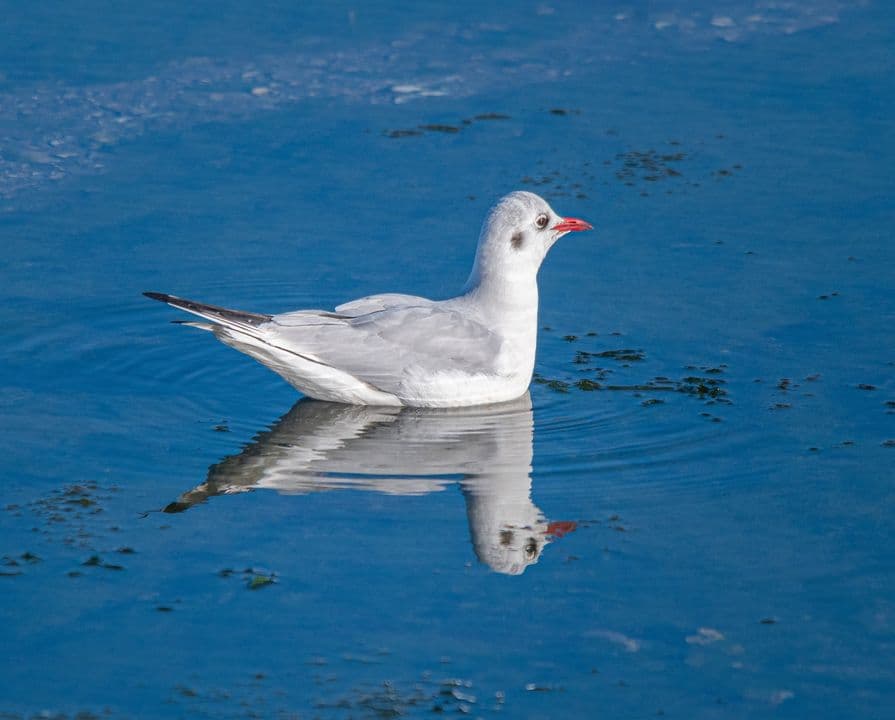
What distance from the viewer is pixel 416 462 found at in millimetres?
8391

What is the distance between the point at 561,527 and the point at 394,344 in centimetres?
221

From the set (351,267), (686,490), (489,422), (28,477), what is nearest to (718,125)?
(351,267)

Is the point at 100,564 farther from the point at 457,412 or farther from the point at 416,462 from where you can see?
the point at 457,412

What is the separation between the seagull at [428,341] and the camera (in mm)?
9258

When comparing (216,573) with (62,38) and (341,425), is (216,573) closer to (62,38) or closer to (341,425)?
(341,425)

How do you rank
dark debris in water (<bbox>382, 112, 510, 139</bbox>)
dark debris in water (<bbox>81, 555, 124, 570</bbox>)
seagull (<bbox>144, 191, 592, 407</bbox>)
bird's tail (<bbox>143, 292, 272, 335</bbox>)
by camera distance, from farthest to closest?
dark debris in water (<bbox>382, 112, 510, 139</bbox>) < seagull (<bbox>144, 191, 592, 407</bbox>) < bird's tail (<bbox>143, 292, 272, 335</bbox>) < dark debris in water (<bbox>81, 555, 124, 570</bbox>)

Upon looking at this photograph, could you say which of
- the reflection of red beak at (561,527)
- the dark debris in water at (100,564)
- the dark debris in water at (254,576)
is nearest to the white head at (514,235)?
the reflection of red beak at (561,527)

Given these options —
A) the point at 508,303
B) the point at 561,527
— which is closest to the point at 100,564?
the point at 561,527

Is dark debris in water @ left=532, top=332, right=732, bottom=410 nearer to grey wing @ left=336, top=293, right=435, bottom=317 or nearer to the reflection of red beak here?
grey wing @ left=336, top=293, right=435, bottom=317

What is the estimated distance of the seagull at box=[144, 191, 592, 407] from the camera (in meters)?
9.26

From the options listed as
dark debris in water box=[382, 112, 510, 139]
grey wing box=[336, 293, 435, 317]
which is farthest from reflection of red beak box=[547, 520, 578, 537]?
dark debris in water box=[382, 112, 510, 139]

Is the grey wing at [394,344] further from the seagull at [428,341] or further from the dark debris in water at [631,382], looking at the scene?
the dark debris in water at [631,382]

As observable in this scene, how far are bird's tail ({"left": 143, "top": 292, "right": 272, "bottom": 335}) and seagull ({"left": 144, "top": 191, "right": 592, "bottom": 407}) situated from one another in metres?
0.03

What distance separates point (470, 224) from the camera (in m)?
11.7
